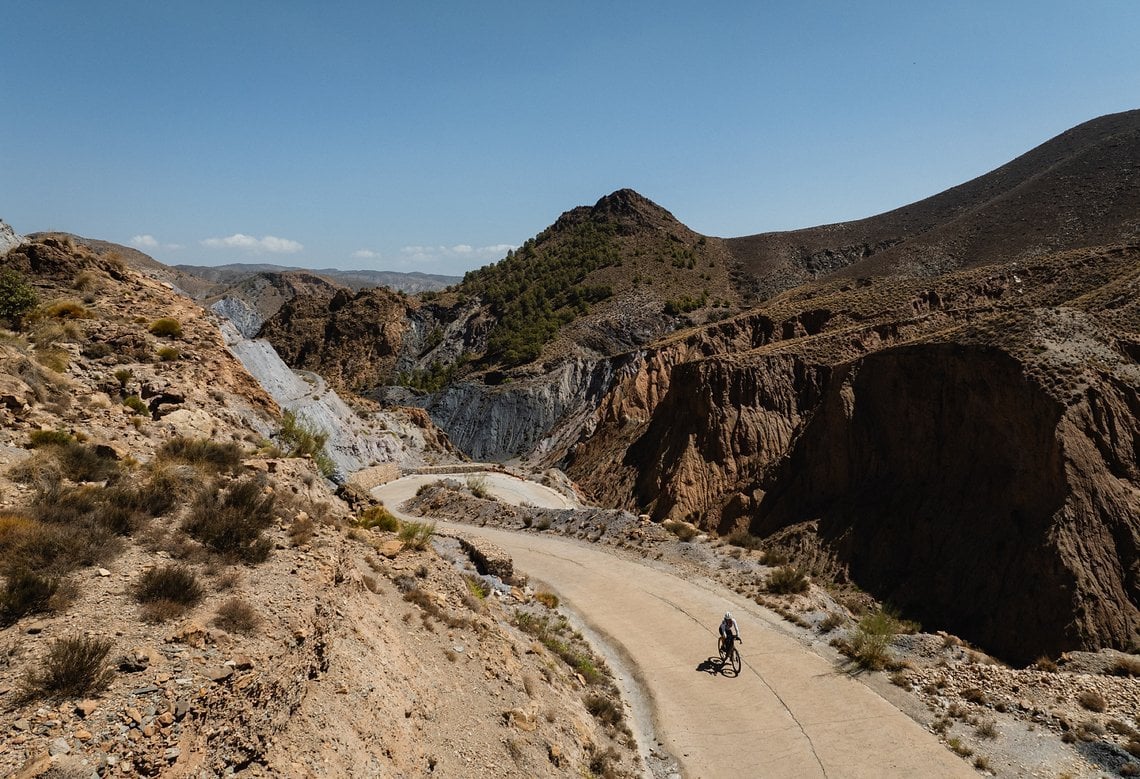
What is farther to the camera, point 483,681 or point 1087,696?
point 1087,696

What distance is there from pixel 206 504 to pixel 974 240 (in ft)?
220

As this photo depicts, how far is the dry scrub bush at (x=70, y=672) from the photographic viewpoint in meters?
5.21

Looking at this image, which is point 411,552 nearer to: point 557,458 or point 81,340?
point 81,340

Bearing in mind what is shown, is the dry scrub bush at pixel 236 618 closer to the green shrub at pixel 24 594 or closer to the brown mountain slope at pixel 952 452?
the green shrub at pixel 24 594

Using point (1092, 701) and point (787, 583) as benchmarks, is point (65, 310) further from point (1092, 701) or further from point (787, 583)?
point (1092, 701)

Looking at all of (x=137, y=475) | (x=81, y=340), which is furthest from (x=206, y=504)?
(x=81, y=340)

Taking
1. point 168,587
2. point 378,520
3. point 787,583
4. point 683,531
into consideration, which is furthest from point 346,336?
point 168,587

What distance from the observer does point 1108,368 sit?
20.4 metres

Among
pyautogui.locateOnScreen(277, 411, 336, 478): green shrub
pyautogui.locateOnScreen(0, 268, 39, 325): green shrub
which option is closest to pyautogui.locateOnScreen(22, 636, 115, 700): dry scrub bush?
pyautogui.locateOnScreen(277, 411, 336, 478): green shrub

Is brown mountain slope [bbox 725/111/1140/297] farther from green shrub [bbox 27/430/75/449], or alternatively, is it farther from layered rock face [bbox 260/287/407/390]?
green shrub [bbox 27/430/75/449]

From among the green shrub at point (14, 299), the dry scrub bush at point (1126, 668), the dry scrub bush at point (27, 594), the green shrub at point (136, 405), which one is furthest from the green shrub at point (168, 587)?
the dry scrub bush at point (1126, 668)

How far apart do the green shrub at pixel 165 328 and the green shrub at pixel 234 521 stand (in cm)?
838

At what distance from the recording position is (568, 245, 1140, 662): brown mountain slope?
1750 centimetres

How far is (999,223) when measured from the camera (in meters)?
59.7
